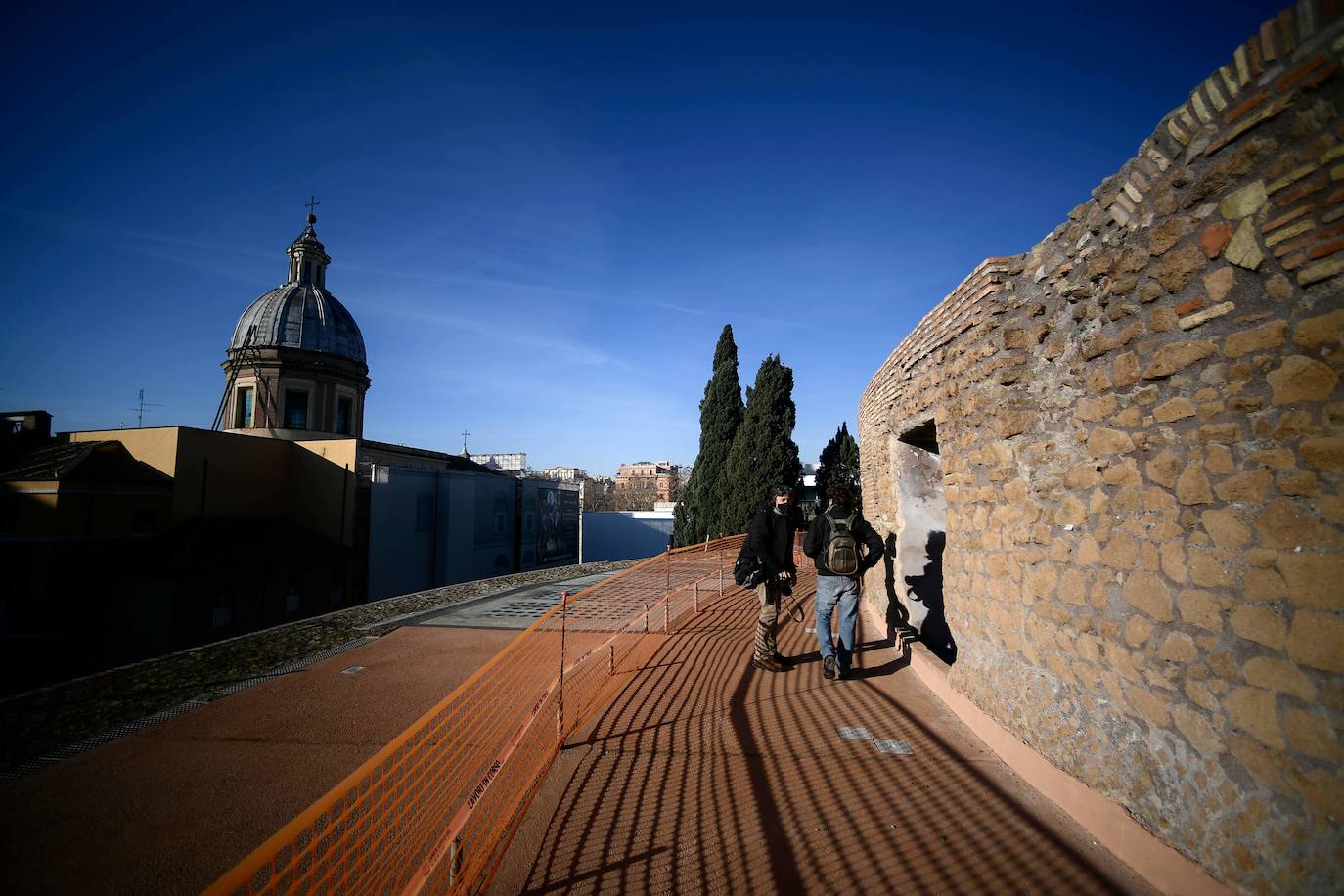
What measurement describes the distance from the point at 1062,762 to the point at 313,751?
480 centimetres

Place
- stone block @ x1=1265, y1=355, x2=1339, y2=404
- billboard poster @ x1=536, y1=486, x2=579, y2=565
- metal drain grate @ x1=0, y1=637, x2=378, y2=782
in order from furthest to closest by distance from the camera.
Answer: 1. billboard poster @ x1=536, y1=486, x2=579, y2=565
2. metal drain grate @ x1=0, y1=637, x2=378, y2=782
3. stone block @ x1=1265, y1=355, x2=1339, y2=404

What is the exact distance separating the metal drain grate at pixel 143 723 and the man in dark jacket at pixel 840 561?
18.0ft

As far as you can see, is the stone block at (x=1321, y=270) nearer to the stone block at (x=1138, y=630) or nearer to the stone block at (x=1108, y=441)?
the stone block at (x=1108, y=441)

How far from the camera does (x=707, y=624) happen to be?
24.8 feet

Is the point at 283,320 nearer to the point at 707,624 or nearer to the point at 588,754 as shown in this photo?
the point at 707,624

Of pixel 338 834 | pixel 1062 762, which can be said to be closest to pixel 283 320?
pixel 338 834

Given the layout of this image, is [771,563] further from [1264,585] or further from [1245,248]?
[1245,248]

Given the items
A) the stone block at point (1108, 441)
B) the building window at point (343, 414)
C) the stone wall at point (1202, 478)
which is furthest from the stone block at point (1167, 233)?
the building window at point (343, 414)

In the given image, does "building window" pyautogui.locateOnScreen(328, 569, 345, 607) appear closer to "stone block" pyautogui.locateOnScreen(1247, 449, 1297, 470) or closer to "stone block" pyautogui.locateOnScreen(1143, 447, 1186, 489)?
"stone block" pyautogui.locateOnScreen(1143, 447, 1186, 489)

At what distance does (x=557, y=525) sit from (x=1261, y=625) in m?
38.3

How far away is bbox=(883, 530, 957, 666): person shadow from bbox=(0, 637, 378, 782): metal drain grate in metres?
6.42

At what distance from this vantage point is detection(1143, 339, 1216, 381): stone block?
2201 millimetres

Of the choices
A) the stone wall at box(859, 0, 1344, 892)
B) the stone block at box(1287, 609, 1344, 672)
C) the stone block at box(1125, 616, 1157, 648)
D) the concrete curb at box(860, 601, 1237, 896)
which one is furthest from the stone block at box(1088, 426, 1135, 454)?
the concrete curb at box(860, 601, 1237, 896)

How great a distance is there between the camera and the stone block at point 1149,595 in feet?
7.57
